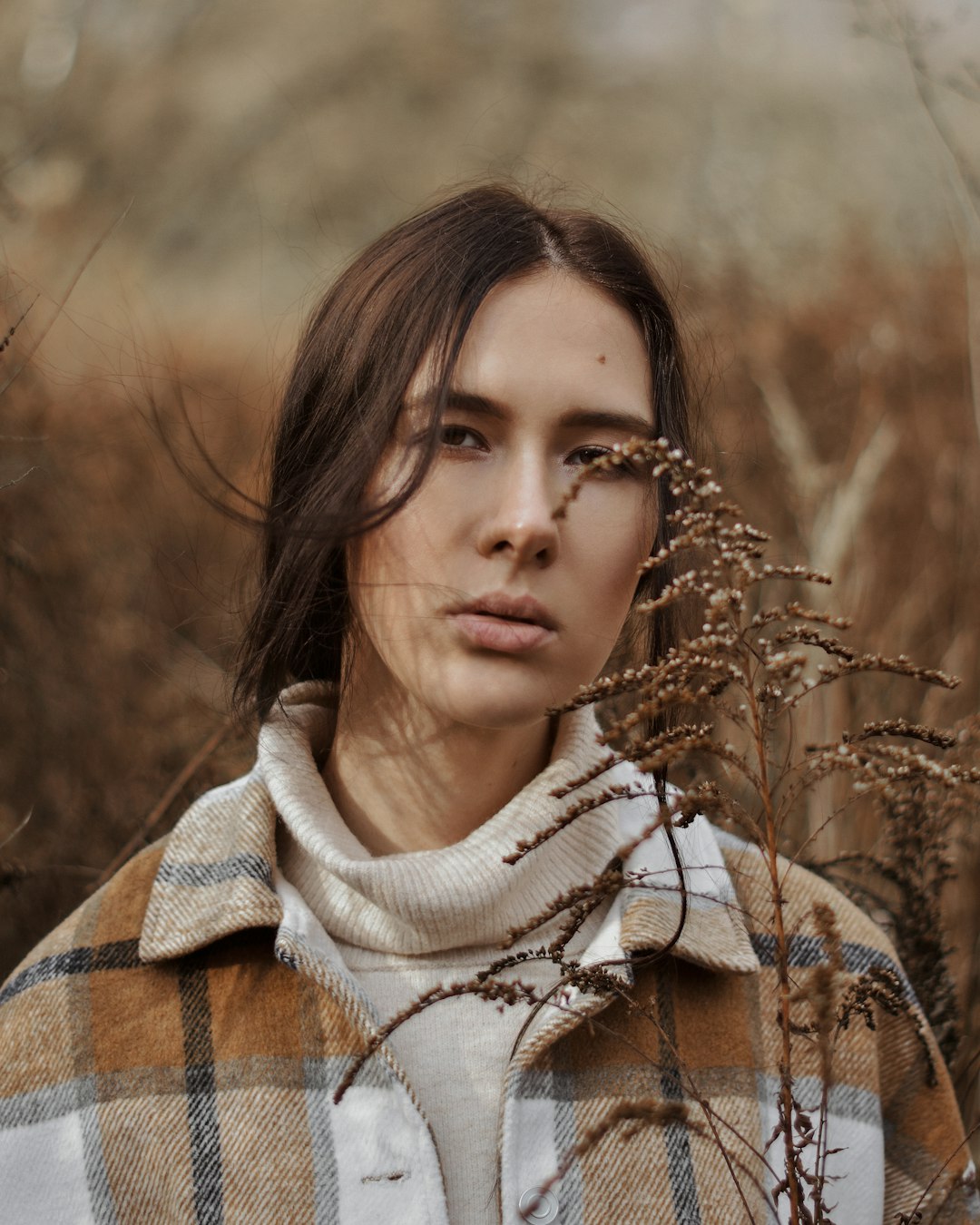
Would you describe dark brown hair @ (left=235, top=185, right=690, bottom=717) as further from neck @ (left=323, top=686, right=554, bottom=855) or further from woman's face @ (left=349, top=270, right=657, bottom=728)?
neck @ (left=323, top=686, right=554, bottom=855)

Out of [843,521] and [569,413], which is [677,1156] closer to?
[569,413]

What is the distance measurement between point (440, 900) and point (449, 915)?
0.07ft

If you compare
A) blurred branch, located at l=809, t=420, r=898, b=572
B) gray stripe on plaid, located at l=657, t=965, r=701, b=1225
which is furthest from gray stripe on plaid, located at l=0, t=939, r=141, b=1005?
blurred branch, located at l=809, t=420, r=898, b=572

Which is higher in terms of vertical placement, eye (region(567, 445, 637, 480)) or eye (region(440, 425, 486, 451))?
eye (region(440, 425, 486, 451))

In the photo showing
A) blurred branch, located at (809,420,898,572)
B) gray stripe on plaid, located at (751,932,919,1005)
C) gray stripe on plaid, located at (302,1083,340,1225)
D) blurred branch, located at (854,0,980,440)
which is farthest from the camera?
blurred branch, located at (809,420,898,572)

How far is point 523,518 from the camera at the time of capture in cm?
130

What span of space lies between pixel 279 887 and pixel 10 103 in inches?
98.0

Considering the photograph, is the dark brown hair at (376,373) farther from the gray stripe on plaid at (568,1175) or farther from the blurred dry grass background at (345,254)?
the gray stripe on plaid at (568,1175)

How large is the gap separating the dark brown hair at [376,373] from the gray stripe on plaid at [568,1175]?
597 millimetres

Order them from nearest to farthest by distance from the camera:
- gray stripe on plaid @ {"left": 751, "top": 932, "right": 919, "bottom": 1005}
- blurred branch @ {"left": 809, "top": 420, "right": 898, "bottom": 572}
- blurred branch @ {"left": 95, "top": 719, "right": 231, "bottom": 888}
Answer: gray stripe on plaid @ {"left": 751, "top": 932, "right": 919, "bottom": 1005} < blurred branch @ {"left": 95, "top": 719, "right": 231, "bottom": 888} < blurred branch @ {"left": 809, "top": 420, "right": 898, "bottom": 572}

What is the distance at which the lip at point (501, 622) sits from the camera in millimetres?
1321

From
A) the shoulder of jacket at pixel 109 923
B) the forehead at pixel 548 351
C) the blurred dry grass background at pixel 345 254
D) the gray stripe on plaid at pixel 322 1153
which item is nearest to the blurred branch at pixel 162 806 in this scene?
the blurred dry grass background at pixel 345 254

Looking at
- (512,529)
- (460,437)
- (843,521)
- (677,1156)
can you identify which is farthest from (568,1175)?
(843,521)

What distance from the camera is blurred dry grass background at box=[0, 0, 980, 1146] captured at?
2.15 meters
